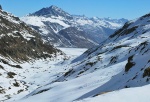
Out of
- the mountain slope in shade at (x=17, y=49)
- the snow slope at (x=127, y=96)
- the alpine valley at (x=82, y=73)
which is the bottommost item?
the snow slope at (x=127, y=96)

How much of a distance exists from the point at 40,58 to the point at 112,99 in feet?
481

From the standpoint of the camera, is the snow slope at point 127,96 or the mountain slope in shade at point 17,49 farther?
the mountain slope in shade at point 17,49

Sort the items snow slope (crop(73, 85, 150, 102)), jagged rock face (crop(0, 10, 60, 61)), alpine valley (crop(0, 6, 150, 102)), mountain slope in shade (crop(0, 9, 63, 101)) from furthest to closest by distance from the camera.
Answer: jagged rock face (crop(0, 10, 60, 61)), mountain slope in shade (crop(0, 9, 63, 101)), alpine valley (crop(0, 6, 150, 102)), snow slope (crop(73, 85, 150, 102))

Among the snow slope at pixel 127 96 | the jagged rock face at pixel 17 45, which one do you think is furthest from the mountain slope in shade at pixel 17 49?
the snow slope at pixel 127 96

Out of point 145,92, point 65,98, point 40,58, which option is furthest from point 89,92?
point 40,58

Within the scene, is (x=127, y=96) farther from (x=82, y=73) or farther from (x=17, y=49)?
(x=17, y=49)

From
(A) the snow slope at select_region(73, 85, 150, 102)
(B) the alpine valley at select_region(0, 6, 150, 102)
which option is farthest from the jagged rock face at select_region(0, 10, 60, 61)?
(A) the snow slope at select_region(73, 85, 150, 102)

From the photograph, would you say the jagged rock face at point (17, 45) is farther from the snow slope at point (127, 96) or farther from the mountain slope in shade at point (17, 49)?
the snow slope at point (127, 96)

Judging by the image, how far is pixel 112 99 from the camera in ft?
67.5

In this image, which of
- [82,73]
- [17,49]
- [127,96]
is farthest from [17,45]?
[127,96]

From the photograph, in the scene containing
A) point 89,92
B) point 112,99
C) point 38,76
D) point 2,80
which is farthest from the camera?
point 38,76

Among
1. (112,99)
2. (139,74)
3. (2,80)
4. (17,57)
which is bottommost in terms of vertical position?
(112,99)

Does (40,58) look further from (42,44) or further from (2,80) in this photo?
(2,80)

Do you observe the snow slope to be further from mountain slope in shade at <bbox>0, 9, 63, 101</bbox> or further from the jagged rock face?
the jagged rock face
